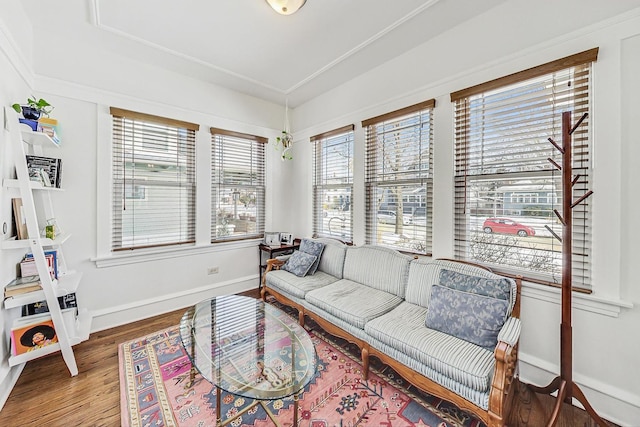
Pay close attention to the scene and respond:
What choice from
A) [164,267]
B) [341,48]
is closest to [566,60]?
[341,48]

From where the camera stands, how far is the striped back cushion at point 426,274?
2.18 meters

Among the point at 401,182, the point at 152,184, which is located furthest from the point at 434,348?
the point at 152,184

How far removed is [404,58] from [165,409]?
3.70m

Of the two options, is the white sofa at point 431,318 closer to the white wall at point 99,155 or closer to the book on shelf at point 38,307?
the white wall at point 99,155

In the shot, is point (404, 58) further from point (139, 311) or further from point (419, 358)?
point (139, 311)

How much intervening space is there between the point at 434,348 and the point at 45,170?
11.3ft

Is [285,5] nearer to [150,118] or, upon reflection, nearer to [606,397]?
[150,118]

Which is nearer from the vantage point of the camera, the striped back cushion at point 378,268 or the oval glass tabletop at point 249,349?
the oval glass tabletop at point 249,349

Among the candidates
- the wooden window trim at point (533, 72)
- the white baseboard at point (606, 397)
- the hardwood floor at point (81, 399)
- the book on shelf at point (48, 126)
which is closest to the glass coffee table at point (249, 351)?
the hardwood floor at point (81, 399)

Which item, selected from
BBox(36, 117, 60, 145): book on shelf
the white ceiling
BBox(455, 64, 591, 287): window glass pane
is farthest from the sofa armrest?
BBox(36, 117, 60, 145): book on shelf

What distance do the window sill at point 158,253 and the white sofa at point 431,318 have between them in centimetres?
118

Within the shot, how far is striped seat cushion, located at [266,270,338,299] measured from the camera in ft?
9.16

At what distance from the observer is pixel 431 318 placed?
1933 millimetres

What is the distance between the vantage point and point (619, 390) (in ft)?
5.46
